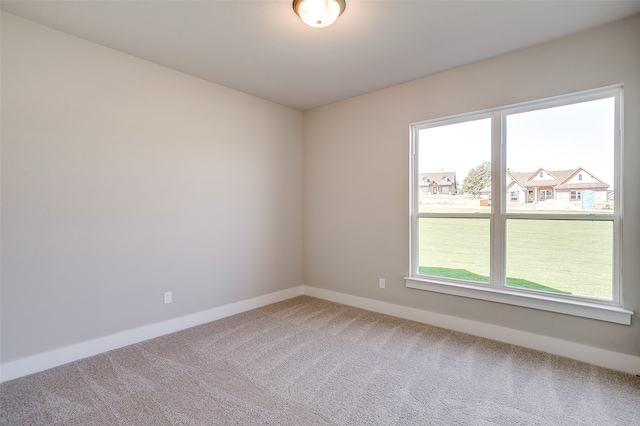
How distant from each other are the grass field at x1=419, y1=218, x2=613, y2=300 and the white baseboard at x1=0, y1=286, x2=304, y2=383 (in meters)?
2.34

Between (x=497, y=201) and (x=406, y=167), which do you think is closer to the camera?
(x=497, y=201)

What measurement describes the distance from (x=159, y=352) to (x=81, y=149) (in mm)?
1869

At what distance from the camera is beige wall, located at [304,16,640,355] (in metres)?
2.29

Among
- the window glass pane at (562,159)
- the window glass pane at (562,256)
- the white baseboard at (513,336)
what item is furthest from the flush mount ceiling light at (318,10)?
the white baseboard at (513,336)

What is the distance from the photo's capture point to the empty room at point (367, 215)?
207 cm

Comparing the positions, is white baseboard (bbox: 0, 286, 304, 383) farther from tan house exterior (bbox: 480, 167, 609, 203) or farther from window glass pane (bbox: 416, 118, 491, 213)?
tan house exterior (bbox: 480, 167, 609, 203)

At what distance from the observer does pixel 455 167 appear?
3.24m

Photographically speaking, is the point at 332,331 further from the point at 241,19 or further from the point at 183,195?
the point at 241,19

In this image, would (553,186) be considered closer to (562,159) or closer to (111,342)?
(562,159)

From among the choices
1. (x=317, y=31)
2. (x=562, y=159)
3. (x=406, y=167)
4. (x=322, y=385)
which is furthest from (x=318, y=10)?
(x=322, y=385)

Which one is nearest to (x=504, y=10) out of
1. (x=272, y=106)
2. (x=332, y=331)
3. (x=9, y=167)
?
(x=272, y=106)

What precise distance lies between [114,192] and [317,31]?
7.43 feet

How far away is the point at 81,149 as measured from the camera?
98.1 inches

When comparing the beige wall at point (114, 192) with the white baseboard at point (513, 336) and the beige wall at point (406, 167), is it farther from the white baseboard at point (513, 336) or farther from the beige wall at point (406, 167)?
the white baseboard at point (513, 336)
